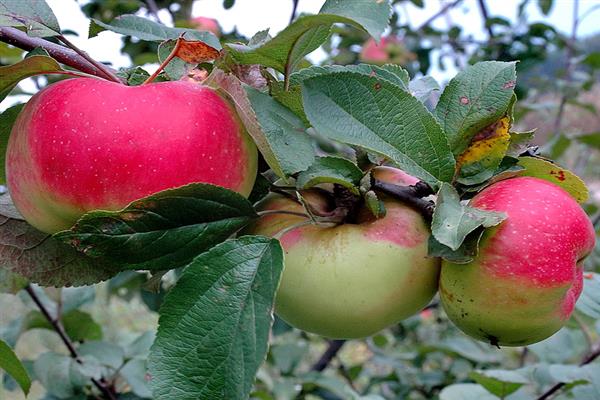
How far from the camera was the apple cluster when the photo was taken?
479 millimetres

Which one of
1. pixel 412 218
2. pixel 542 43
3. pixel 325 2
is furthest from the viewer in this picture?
pixel 542 43

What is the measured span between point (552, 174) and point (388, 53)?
160 cm

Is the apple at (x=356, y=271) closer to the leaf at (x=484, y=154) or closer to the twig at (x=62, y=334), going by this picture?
the leaf at (x=484, y=154)

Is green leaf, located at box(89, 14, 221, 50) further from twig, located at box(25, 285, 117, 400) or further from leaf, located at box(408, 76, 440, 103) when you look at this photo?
twig, located at box(25, 285, 117, 400)

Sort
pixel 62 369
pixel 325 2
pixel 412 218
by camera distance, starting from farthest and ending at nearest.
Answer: pixel 62 369
pixel 412 218
pixel 325 2

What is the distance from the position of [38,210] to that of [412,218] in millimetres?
302

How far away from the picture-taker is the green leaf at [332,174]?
0.54 meters

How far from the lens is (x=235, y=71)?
548 mm

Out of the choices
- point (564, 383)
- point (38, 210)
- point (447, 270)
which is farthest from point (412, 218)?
point (564, 383)

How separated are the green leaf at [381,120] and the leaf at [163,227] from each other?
96 mm

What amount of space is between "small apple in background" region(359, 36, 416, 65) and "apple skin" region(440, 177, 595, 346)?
1539 mm

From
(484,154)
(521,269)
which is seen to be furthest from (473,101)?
(521,269)

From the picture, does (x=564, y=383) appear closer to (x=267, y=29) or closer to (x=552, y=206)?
(x=552, y=206)

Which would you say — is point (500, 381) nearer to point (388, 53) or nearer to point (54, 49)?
point (54, 49)
